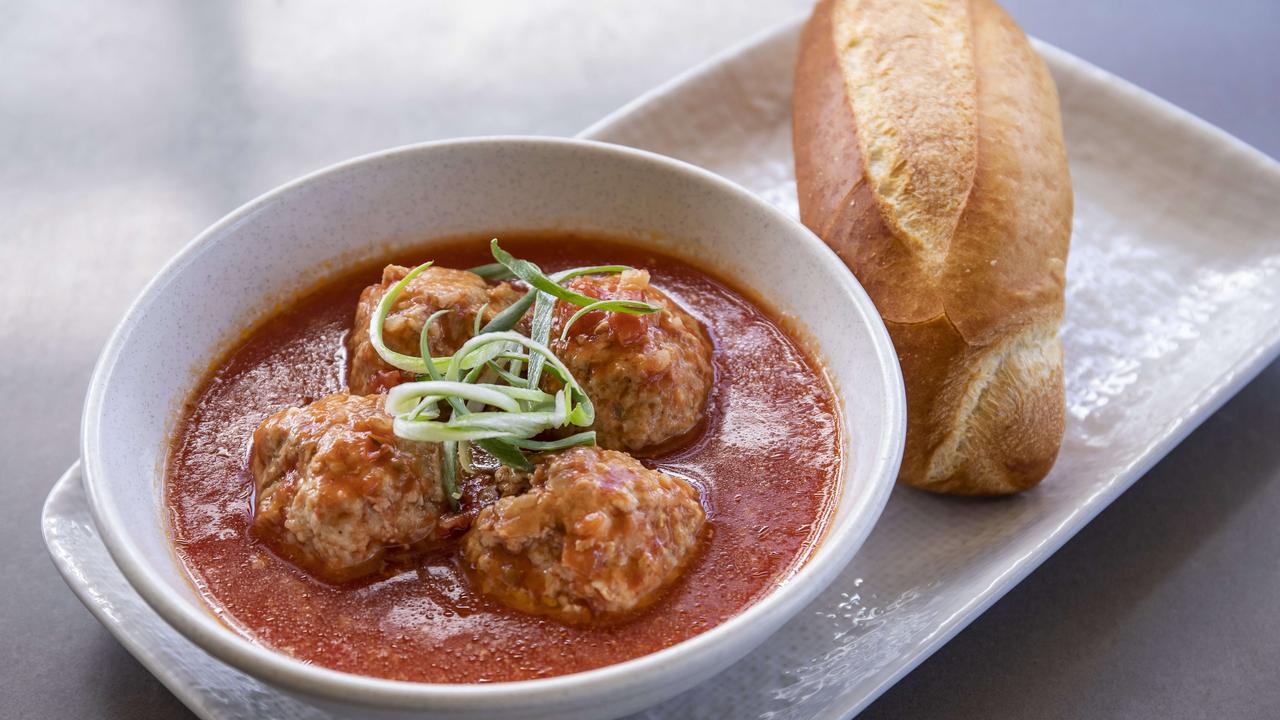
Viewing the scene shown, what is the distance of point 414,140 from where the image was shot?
20.1 feet

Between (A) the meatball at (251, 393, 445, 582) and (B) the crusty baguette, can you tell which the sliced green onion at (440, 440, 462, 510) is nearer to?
(A) the meatball at (251, 393, 445, 582)

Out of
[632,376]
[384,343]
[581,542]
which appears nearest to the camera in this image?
[581,542]

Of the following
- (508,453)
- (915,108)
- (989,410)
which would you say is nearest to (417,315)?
(508,453)

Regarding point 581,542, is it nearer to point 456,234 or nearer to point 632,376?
point 632,376

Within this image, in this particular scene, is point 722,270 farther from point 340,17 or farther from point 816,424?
point 340,17

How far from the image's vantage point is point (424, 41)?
6797 mm

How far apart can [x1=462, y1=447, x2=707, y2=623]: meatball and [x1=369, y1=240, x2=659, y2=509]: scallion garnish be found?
0.42ft

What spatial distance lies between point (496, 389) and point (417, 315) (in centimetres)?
46

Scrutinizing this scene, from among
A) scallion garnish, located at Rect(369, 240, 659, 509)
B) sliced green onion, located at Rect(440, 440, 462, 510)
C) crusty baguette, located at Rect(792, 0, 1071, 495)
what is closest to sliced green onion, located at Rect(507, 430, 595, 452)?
scallion garnish, located at Rect(369, 240, 659, 509)

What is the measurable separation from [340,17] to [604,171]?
345cm

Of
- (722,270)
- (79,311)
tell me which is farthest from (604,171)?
(79,311)

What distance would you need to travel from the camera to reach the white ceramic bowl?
263 centimetres

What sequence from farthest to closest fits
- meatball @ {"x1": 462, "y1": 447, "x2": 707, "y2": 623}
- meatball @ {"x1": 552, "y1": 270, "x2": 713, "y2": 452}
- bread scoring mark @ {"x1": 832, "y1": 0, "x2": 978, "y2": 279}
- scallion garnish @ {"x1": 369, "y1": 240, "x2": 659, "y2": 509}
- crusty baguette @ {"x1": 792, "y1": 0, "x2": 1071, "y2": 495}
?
bread scoring mark @ {"x1": 832, "y1": 0, "x2": 978, "y2": 279} < crusty baguette @ {"x1": 792, "y1": 0, "x2": 1071, "y2": 495} < meatball @ {"x1": 552, "y1": 270, "x2": 713, "y2": 452} < scallion garnish @ {"x1": 369, "y1": 240, "x2": 659, "y2": 509} < meatball @ {"x1": 462, "y1": 447, "x2": 707, "y2": 623}

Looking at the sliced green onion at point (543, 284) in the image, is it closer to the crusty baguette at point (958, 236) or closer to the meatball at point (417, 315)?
the meatball at point (417, 315)
